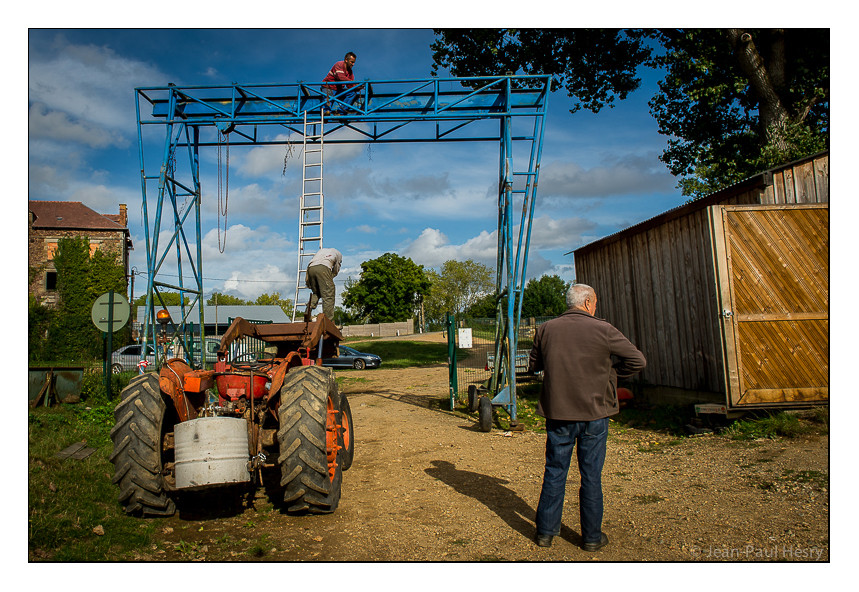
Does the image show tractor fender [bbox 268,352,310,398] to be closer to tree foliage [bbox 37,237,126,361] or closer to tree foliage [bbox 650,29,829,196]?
tree foliage [bbox 650,29,829,196]

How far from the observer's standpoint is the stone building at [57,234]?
3734cm

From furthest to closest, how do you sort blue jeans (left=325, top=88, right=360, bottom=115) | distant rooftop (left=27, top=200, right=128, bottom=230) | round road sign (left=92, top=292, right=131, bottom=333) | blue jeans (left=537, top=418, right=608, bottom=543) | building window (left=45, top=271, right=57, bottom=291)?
1. distant rooftop (left=27, top=200, right=128, bottom=230)
2. building window (left=45, top=271, right=57, bottom=291)
3. round road sign (left=92, top=292, right=131, bottom=333)
4. blue jeans (left=325, top=88, right=360, bottom=115)
5. blue jeans (left=537, top=418, right=608, bottom=543)

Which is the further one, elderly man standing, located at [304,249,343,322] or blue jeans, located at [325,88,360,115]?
blue jeans, located at [325,88,360,115]

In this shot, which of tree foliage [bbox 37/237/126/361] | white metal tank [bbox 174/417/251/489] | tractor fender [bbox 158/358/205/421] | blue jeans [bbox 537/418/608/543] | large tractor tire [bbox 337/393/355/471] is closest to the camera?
blue jeans [bbox 537/418/608/543]

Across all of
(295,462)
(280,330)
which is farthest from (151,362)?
(295,462)

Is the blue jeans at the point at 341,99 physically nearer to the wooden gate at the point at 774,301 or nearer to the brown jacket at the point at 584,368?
the wooden gate at the point at 774,301

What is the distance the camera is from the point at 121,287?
40281 mm

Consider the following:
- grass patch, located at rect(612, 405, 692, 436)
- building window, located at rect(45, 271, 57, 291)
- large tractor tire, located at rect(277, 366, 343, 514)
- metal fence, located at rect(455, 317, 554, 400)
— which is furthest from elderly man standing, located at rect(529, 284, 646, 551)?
building window, located at rect(45, 271, 57, 291)

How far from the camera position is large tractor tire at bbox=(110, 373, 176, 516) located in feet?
15.1

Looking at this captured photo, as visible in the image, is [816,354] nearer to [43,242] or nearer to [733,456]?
[733,456]

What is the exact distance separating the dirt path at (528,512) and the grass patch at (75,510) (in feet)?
0.96

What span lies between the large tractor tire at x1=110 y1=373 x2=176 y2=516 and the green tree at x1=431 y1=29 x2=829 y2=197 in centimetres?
1372

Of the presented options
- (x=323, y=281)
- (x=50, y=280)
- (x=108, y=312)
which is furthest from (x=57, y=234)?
(x=323, y=281)

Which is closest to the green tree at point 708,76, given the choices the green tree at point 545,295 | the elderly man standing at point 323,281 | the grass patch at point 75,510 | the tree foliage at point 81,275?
the elderly man standing at point 323,281
